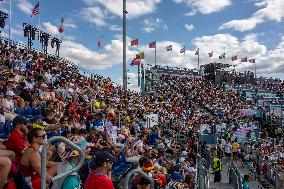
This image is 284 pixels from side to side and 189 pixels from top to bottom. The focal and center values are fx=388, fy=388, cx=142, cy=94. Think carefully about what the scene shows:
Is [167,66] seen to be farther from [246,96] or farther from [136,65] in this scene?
[136,65]

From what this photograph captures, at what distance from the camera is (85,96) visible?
63.5ft

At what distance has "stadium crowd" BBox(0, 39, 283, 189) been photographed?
14.3 feet

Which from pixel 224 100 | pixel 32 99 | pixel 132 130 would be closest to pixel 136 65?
pixel 224 100

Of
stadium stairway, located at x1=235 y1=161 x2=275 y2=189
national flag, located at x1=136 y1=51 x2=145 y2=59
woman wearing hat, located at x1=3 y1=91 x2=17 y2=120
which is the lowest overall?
stadium stairway, located at x1=235 y1=161 x2=275 y2=189

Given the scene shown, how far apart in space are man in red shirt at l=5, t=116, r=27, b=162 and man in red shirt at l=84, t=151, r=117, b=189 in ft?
4.09

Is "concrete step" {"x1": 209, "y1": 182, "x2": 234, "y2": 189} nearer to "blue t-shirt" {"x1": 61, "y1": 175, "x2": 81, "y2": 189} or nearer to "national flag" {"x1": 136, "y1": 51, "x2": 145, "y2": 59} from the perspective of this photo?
"blue t-shirt" {"x1": 61, "y1": 175, "x2": 81, "y2": 189}

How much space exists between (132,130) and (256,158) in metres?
9.68

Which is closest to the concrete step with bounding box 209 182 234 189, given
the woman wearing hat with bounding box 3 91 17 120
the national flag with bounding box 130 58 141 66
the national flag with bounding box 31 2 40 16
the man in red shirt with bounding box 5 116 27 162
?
the woman wearing hat with bounding box 3 91 17 120

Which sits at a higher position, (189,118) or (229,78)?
(229,78)

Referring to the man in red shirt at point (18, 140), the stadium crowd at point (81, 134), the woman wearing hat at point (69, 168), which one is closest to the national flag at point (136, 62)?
the stadium crowd at point (81, 134)

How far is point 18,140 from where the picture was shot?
557 centimetres

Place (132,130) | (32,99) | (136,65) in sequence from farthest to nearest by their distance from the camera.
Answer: (136,65) < (132,130) < (32,99)

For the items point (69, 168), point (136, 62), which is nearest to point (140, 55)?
point (136, 62)

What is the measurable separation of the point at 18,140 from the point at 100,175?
5.90ft
